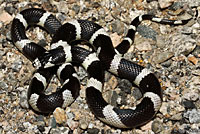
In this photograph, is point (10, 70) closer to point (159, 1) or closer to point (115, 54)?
point (115, 54)

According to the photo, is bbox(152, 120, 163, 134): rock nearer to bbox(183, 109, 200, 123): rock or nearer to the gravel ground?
the gravel ground

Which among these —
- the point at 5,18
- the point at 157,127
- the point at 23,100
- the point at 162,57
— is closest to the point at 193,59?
the point at 162,57

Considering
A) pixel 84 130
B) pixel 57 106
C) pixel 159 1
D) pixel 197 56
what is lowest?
pixel 84 130

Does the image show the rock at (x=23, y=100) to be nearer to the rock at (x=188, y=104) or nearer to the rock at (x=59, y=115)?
the rock at (x=59, y=115)

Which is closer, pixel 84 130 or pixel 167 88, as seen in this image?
pixel 84 130

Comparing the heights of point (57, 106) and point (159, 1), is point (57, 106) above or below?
below

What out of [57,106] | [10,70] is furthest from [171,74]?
[10,70]

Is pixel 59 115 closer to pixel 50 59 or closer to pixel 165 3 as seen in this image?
pixel 50 59

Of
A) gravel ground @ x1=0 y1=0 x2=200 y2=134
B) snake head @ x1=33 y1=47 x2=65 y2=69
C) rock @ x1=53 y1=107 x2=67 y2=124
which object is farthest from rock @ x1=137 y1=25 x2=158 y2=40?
rock @ x1=53 y1=107 x2=67 y2=124
